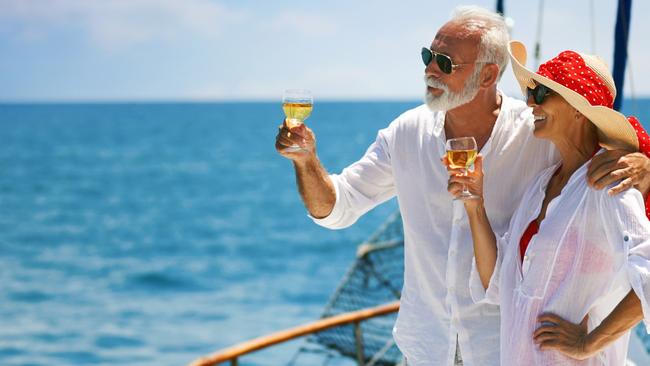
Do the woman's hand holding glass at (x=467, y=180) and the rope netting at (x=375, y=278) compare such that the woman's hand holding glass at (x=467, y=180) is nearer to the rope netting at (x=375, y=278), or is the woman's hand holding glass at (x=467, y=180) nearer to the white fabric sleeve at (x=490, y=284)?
the white fabric sleeve at (x=490, y=284)

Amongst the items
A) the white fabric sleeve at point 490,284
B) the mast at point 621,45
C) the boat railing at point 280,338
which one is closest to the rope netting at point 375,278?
the boat railing at point 280,338

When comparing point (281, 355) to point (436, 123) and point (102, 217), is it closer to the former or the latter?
point (436, 123)

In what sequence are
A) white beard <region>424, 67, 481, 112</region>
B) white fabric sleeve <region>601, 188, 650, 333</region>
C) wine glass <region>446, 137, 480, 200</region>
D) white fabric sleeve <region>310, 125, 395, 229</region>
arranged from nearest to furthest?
white fabric sleeve <region>601, 188, 650, 333</region> < wine glass <region>446, 137, 480, 200</region> < white beard <region>424, 67, 481, 112</region> < white fabric sleeve <region>310, 125, 395, 229</region>

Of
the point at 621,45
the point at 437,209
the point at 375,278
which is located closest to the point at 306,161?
the point at 437,209

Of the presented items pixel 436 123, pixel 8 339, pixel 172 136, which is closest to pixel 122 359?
pixel 8 339

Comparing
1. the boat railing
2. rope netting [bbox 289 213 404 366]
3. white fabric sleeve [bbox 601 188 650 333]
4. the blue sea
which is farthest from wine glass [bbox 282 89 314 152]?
rope netting [bbox 289 213 404 366]

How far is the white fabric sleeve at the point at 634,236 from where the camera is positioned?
6.82 feet

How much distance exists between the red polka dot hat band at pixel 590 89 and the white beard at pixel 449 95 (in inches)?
8.3

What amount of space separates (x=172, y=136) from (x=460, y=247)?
237 ft

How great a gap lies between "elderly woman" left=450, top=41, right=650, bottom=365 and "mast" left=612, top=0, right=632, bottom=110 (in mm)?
1414

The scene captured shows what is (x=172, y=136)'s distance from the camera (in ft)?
242

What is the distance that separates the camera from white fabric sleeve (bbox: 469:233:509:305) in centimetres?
A: 245

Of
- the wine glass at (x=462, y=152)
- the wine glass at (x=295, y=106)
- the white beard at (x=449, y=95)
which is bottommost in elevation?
the wine glass at (x=462, y=152)

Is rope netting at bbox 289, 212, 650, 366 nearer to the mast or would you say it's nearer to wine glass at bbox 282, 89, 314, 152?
the mast
